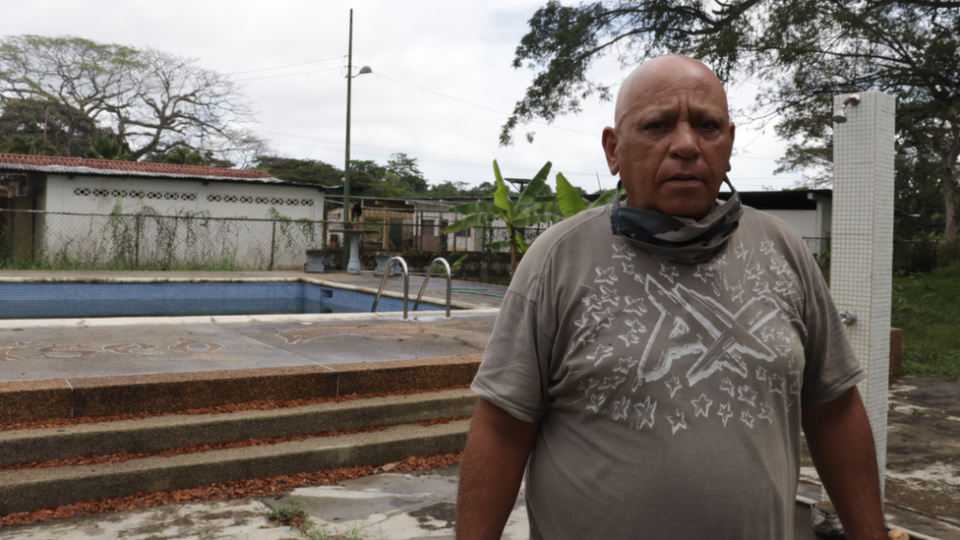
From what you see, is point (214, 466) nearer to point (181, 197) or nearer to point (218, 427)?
point (218, 427)

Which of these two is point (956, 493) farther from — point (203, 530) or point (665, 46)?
point (665, 46)

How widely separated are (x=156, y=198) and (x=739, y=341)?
21519mm

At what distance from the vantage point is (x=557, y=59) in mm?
14406

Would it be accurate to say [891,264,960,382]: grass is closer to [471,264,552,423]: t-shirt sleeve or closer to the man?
the man

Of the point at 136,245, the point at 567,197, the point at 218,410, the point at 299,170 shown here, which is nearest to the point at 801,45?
the point at 567,197

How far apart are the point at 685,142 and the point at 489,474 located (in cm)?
71

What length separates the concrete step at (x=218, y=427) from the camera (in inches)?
162

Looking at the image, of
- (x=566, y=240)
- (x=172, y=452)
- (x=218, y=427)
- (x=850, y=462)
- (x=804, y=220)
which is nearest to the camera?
(x=566, y=240)

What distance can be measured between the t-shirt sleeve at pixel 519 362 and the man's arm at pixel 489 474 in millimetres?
41

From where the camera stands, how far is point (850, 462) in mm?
1514

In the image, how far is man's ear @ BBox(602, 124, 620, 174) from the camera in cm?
151

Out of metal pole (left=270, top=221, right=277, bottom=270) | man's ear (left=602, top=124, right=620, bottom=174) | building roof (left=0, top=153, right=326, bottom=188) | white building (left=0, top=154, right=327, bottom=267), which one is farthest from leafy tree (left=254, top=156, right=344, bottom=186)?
man's ear (left=602, top=124, right=620, bottom=174)

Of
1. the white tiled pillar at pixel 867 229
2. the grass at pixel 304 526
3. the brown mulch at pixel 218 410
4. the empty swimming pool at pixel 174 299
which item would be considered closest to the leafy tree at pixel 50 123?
the empty swimming pool at pixel 174 299

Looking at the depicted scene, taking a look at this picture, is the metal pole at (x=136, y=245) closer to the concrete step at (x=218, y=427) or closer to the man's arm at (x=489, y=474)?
the concrete step at (x=218, y=427)
